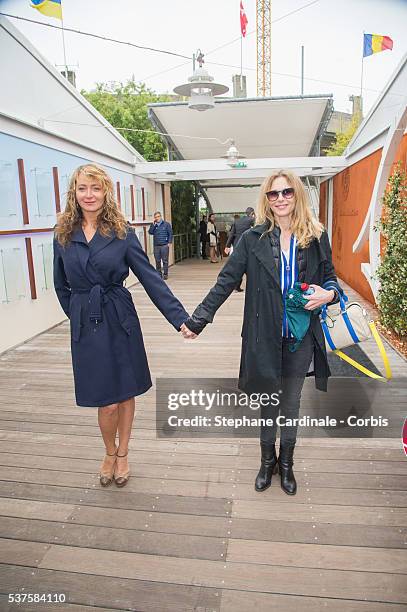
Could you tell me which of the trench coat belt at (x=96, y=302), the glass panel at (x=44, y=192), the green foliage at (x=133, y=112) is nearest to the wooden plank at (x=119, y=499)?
the trench coat belt at (x=96, y=302)

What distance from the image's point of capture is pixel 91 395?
2.37m

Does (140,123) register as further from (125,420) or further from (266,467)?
(266,467)

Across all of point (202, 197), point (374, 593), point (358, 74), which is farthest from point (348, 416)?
point (202, 197)

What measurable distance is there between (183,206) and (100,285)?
15180 mm

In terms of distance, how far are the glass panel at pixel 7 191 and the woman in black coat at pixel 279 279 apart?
12.3ft

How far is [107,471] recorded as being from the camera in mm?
2650

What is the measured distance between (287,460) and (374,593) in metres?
0.78

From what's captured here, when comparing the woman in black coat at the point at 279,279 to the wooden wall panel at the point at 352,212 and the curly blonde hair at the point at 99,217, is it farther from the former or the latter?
A: the wooden wall panel at the point at 352,212

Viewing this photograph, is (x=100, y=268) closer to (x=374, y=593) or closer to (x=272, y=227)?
(x=272, y=227)

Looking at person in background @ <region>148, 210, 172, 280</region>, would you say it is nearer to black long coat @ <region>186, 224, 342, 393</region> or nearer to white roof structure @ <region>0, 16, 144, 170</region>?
white roof structure @ <region>0, 16, 144, 170</region>

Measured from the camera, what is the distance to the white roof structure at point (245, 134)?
10398 mm

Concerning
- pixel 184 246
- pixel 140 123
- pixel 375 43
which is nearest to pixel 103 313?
pixel 375 43

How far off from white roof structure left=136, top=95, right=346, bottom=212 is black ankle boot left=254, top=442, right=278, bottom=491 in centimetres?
892

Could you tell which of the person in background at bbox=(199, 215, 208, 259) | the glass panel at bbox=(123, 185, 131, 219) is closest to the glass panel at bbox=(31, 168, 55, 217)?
the glass panel at bbox=(123, 185, 131, 219)
